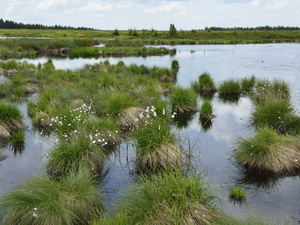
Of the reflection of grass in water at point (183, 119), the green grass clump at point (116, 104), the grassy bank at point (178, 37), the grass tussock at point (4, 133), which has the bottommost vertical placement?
the reflection of grass in water at point (183, 119)

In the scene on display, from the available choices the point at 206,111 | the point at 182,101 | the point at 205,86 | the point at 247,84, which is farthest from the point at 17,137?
the point at 247,84

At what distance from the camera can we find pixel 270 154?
28.1ft

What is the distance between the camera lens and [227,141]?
11.3 meters

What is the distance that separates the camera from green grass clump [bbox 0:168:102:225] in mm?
5629

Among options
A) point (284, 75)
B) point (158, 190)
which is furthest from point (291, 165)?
point (284, 75)

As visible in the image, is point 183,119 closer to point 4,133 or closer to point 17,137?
point 17,137

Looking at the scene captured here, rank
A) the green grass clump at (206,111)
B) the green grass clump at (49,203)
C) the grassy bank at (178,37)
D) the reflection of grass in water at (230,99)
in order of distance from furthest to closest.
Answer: the grassy bank at (178,37) → the reflection of grass in water at (230,99) → the green grass clump at (206,111) → the green grass clump at (49,203)

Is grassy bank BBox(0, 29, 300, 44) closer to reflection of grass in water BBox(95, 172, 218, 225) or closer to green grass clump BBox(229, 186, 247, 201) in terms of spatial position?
green grass clump BBox(229, 186, 247, 201)

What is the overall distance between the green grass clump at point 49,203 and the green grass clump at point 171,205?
84 cm

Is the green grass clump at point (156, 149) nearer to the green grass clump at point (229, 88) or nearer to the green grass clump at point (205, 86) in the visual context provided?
the green grass clump at point (229, 88)

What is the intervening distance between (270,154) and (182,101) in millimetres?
6986

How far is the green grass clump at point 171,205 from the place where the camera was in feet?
17.4

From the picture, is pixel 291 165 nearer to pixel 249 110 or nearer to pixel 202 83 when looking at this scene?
pixel 249 110

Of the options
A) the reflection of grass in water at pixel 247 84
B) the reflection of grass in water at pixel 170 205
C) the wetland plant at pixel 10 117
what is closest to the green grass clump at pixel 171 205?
the reflection of grass in water at pixel 170 205
